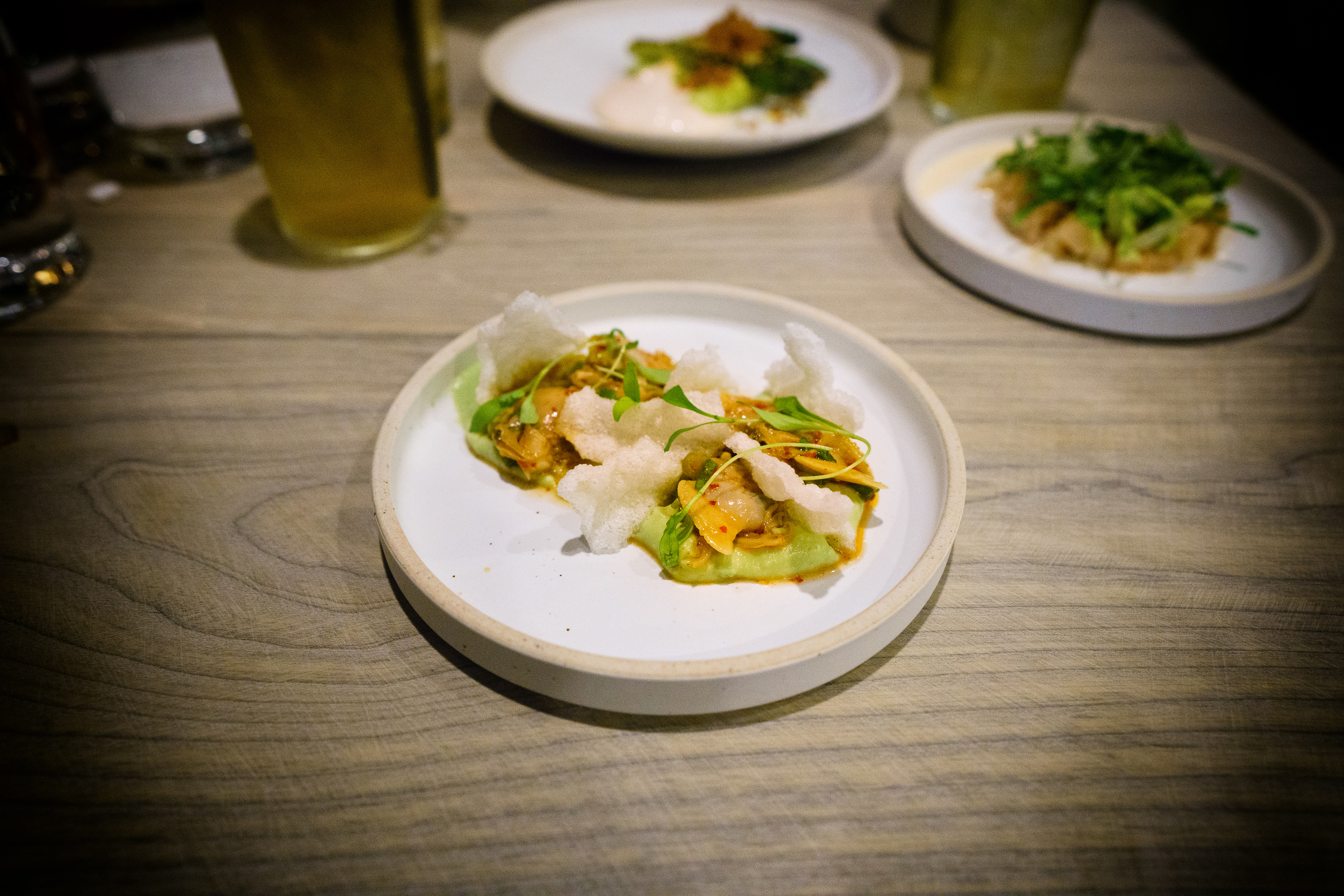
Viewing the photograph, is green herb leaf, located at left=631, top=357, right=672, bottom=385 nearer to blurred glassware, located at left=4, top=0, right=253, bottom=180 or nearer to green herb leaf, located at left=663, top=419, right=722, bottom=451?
green herb leaf, located at left=663, top=419, right=722, bottom=451

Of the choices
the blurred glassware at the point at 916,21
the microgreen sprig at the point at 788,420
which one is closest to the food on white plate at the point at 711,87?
the blurred glassware at the point at 916,21

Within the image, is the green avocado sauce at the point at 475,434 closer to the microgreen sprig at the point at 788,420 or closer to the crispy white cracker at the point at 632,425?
the crispy white cracker at the point at 632,425

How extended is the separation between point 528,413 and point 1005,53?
1800mm

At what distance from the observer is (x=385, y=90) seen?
149 cm

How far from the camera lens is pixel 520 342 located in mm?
1163

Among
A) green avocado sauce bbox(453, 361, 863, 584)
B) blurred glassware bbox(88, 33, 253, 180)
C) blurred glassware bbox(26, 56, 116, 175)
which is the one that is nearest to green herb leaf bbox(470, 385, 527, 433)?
green avocado sauce bbox(453, 361, 863, 584)

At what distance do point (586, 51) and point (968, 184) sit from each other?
1257mm

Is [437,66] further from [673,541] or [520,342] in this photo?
[673,541]

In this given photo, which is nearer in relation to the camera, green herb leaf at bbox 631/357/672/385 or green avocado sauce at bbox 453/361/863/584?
green avocado sauce at bbox 453/361/863/584

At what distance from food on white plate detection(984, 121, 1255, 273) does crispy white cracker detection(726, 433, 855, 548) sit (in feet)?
3.35

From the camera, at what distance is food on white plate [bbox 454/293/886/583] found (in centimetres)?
100

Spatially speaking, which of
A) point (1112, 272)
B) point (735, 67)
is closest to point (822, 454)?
point (1112, 272)

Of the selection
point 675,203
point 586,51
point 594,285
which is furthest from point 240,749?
point 586,51

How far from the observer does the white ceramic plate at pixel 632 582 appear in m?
→ 0.89
